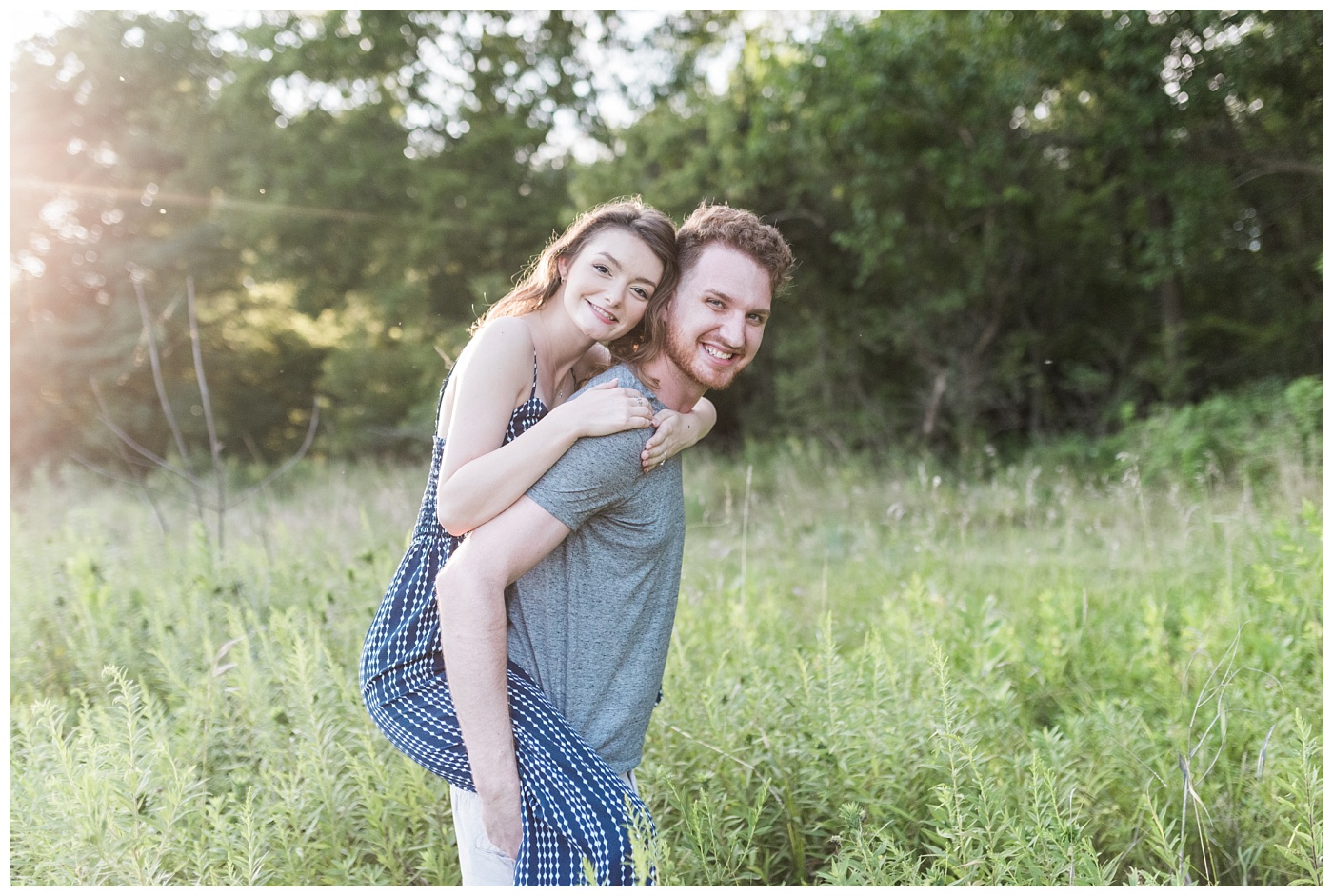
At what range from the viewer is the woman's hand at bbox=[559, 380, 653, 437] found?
166cm

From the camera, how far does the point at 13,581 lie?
4.48m

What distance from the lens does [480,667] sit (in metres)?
1.62

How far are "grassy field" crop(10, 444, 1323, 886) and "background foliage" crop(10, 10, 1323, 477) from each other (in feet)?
18.7

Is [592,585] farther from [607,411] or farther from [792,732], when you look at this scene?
[792,732]

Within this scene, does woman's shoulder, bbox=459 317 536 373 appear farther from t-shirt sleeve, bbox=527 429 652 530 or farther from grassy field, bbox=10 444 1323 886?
grassy field, bbox=10 444 1323 886

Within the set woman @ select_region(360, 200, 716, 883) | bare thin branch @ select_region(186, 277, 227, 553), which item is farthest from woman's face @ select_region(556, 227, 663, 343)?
bare thin branch @ select_region(186, 277, 227, 553)

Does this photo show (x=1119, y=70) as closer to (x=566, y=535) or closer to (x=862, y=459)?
(x=862, y=459)

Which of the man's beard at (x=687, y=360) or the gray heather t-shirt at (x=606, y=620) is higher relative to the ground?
the man's beard at (x=687, y=360)

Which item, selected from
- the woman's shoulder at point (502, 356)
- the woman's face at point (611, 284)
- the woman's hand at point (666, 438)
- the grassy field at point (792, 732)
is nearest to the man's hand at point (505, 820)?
the grassy field at point (792, 732)

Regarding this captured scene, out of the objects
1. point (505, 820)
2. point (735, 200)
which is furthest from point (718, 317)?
point (735, 200)

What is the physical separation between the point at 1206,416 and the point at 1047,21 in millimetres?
5077

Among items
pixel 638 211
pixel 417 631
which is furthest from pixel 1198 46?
pixel 417 631

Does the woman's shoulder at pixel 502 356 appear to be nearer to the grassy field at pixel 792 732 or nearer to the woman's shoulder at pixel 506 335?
the woman's shoulder at pixel 506 335

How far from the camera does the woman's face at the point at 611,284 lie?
6.46ft
